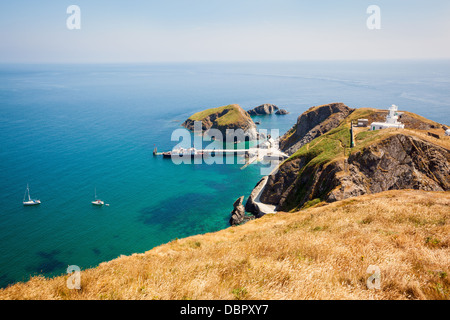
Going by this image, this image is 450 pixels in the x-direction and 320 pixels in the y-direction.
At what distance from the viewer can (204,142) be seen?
10781cm

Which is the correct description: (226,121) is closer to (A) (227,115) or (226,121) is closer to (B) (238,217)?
(A) (227,115)

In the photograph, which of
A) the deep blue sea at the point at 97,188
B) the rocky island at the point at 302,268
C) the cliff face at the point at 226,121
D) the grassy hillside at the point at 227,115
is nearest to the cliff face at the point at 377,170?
the deep blue sea at the point at 97,188

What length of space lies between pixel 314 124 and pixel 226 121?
135 feet

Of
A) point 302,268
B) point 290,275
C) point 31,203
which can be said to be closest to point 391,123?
point 302,268

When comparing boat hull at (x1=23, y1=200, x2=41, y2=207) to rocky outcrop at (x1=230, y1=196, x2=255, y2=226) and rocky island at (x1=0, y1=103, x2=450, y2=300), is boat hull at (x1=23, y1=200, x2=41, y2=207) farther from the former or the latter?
rocky island at (x1=0, y1=103, x2=450, y2=300)

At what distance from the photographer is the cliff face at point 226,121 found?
11228 centimetres

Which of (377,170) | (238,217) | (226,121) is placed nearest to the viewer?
(377,170)

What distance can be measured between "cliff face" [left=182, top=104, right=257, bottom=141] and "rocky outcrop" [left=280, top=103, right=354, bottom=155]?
67.4 feet

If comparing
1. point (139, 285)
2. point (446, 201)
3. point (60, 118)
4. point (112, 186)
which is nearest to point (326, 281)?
point (139, 285)

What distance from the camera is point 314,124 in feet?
Answer: 297

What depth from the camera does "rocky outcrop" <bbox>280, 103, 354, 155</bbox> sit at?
272 feet

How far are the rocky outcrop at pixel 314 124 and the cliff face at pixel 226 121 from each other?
2054 centimetres
